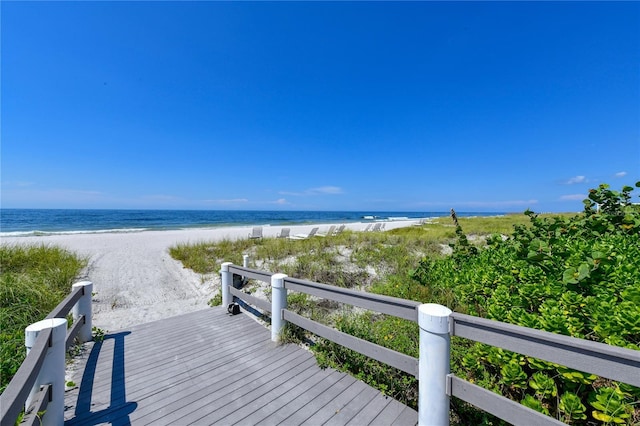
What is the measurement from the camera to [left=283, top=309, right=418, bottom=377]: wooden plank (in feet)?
7.18

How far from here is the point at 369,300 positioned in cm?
256

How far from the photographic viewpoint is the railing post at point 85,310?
3705 mm

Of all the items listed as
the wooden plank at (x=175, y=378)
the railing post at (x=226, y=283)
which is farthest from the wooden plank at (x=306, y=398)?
the railing post at (x=226, y=283)

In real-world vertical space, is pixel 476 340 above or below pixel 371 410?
above

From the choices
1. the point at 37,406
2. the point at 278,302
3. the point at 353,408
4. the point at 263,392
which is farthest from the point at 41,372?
the point at 353,408

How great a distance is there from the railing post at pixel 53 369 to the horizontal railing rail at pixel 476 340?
2.40m

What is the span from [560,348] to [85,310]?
17.2ft

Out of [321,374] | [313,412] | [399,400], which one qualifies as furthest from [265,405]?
[399,400]

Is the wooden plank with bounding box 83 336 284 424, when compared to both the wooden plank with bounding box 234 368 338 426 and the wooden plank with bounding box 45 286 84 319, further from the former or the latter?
Result: the wooden plank with bounding box 45 286 84 319

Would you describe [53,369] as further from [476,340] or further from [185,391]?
[476,340]

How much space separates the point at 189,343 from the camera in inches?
146

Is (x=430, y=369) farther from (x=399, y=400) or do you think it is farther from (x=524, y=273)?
(x=524, y=273)

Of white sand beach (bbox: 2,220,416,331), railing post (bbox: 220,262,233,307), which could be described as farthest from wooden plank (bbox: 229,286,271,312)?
white sand beach (bbox: 2,220,416,331)

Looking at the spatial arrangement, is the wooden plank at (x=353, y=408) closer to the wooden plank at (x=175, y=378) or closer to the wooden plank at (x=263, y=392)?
the wooden plank at (x=263, y=392)
